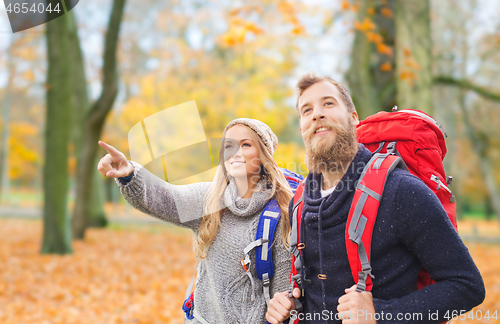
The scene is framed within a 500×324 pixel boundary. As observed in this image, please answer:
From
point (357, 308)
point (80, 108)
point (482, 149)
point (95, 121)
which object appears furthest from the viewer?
point (482, 149)

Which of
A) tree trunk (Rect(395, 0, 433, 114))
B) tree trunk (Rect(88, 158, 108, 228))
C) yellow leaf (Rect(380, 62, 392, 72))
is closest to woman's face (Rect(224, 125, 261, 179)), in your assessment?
tree trunk (Rect(395, 0, 433, 114))

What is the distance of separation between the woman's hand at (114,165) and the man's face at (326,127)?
96cm

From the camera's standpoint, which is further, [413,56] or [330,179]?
[413,56]

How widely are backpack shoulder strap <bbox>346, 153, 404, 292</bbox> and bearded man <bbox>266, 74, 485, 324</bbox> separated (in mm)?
33

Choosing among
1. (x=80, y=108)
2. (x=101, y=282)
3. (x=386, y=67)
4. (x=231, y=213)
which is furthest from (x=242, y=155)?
(x=80, y=108)

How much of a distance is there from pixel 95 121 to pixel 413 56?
23.6 feet

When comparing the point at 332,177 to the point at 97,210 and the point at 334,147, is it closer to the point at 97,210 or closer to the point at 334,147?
the point at 334,147

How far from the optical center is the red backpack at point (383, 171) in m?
1.51

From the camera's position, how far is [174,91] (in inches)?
699

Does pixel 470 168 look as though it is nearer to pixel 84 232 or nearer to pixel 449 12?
pixel 449 12

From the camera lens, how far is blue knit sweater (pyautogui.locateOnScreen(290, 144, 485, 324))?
141 centimetres

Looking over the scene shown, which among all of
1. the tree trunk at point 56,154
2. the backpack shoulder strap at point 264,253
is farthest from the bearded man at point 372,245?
the tree trunk at point 56,154

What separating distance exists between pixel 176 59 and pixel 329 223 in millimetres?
17880

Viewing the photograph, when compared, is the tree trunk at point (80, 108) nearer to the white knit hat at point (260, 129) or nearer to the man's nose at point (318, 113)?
the white knit hat at point (260, 129)
